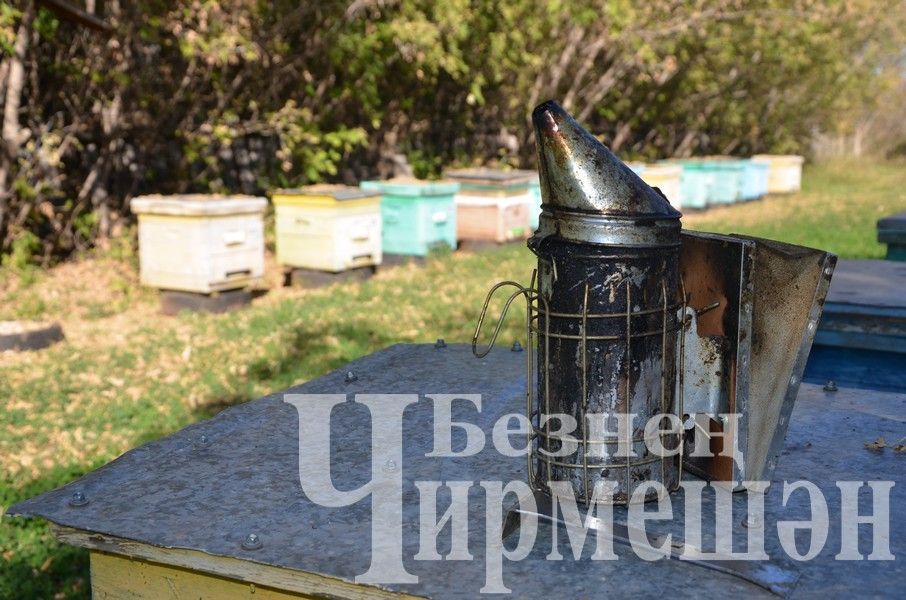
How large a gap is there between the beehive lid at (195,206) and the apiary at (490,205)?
3035 millimetres

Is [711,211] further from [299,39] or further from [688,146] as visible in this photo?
[299,39]

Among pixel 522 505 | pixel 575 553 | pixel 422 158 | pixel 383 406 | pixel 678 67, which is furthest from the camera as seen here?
pixel 678 67

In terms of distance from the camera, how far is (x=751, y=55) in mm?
16875

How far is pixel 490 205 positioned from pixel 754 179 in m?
7.66

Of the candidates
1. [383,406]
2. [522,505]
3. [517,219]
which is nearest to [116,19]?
[517,219]

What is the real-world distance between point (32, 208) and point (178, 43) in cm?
179

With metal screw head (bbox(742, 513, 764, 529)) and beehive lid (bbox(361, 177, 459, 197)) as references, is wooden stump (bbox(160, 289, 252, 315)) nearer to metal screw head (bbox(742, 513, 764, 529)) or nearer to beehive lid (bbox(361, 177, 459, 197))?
beehive lid (bbox(361, 177, 459, 197))

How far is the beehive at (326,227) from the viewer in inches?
298

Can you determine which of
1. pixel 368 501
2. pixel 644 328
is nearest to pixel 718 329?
pixel 644 328

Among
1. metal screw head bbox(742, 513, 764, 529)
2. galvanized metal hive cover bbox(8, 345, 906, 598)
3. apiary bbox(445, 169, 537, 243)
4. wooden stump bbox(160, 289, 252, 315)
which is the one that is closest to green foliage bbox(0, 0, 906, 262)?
apiary bbox(445, 169, 537, 243)

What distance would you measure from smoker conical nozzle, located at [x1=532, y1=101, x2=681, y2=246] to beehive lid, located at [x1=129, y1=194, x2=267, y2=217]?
5.24m

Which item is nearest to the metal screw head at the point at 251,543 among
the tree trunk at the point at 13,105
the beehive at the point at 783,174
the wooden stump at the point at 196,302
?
the wooden stump at the point at 196,302

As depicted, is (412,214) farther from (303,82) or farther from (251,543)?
(251,543)

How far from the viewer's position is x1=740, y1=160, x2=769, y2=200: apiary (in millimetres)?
15406
